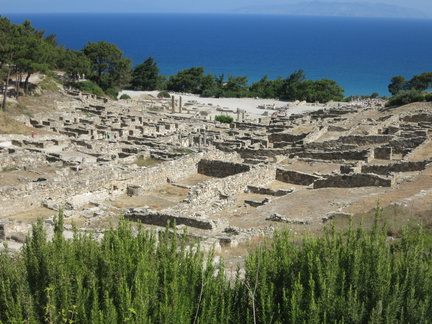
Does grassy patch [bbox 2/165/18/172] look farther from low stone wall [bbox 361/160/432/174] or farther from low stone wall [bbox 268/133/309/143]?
low stone wall [bbox 268/133/309/143]

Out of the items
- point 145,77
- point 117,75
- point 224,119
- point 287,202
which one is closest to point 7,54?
point 224,119

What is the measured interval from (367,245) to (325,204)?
397 inches

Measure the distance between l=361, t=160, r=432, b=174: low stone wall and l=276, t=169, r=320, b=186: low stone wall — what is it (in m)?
2.53

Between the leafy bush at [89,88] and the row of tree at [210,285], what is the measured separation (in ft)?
180

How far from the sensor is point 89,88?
64.2 meters

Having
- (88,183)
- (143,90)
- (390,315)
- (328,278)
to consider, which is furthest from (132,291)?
(143,90)

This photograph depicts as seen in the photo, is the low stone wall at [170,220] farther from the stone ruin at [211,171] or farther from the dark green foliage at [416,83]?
the dark green foliage at [416,83]

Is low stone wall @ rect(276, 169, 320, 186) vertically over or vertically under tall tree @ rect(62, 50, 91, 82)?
under

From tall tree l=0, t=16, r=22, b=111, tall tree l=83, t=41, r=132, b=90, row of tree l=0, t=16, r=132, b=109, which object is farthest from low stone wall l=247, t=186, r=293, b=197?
tall tree l=83, t=41, r=132, b=90

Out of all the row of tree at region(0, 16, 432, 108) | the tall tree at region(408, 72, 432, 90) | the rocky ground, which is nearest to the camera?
the rocky ground

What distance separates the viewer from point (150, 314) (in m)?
9.59

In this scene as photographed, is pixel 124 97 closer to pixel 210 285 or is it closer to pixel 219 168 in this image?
pixel 219 168

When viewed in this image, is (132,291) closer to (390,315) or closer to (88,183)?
(390,315)

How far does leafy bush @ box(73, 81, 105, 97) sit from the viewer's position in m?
63.9
